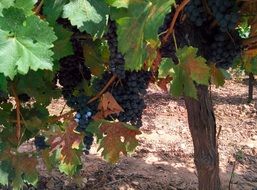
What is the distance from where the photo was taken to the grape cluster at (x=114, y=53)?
4.33 ft

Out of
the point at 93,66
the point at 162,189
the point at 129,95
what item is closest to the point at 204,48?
the point at 129,95

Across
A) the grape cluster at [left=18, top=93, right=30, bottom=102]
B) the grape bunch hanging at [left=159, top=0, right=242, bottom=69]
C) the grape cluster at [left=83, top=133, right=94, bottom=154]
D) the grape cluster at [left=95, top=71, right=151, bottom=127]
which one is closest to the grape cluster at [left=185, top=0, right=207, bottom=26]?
the grape bunch hanging at [left=159, top=0, right=242, bottom=69]

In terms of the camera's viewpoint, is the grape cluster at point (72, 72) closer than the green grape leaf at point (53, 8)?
No

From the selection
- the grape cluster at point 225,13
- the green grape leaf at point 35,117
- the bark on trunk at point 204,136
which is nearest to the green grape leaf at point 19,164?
the green grape leaf at point 35,117

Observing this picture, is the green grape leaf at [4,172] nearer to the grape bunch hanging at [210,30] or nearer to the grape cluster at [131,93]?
the grape cluster at [131,93]

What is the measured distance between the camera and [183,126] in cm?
448

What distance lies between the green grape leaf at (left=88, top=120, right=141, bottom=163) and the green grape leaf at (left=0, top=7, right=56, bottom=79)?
21.3 inches

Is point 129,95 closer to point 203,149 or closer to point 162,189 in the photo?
point 203,149

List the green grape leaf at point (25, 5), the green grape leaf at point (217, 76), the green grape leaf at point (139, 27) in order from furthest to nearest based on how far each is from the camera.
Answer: the green grape leaf at point (217, 76) → the green grape leaf at point (25, 5) → the green grape leaf at point (139, 27)

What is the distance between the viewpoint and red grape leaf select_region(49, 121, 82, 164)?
1659mm

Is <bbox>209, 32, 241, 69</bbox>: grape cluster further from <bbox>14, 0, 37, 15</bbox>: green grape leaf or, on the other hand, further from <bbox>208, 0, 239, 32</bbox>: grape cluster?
<bbox>14, 0, 37, 15</bbox>: green grape leaf

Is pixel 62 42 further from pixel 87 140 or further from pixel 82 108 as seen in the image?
pixel 87 140

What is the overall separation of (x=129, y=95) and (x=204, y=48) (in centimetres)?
31

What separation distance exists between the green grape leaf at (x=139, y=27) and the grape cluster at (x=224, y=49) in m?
0.31
